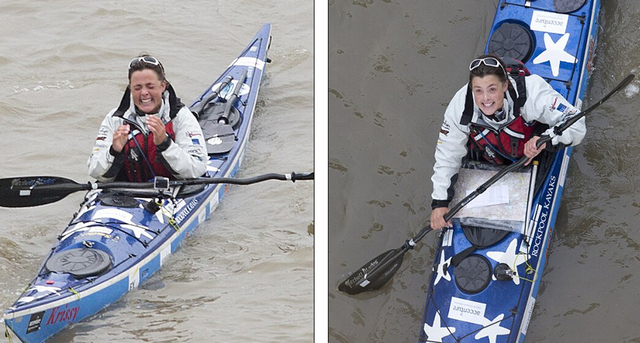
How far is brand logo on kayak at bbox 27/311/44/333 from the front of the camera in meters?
4.44

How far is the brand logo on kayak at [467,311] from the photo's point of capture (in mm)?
4375

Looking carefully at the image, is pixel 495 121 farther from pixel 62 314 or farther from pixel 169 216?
pixel 62 314

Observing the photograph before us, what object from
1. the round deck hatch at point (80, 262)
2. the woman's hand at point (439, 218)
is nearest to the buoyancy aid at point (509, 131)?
the woman's hand at point (439, 218)

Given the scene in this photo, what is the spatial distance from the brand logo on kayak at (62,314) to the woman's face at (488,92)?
224cm

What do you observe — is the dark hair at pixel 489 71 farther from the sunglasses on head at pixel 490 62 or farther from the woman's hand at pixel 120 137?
the woman's hand at pixel 120 137

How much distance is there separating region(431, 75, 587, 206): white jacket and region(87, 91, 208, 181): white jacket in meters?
1.34

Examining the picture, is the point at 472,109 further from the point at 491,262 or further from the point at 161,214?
the point at 161,214

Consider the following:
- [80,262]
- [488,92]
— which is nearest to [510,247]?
[488,92]

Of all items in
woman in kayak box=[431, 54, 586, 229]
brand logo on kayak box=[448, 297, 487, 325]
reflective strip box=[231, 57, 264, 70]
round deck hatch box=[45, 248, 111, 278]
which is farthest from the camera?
reflective strip box=[231, 57, 264, 70]

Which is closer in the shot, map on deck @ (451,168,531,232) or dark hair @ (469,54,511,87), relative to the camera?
dark hair @ (469,54,511,87)

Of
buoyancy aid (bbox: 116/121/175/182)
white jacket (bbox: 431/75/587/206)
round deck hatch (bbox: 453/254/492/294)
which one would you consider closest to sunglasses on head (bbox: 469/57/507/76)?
white jacket (bbox: 431/75/587/206)

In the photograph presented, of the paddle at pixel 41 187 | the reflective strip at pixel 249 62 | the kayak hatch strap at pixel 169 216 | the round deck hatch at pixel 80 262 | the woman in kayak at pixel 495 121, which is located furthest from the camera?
the reflective strip at pixel 249 62

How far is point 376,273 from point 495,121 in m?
0.98

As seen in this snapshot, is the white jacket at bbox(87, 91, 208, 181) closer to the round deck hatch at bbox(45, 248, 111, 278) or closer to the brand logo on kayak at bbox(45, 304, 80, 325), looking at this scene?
the round deck hatch at bbox(45, 248, 111, 278)
